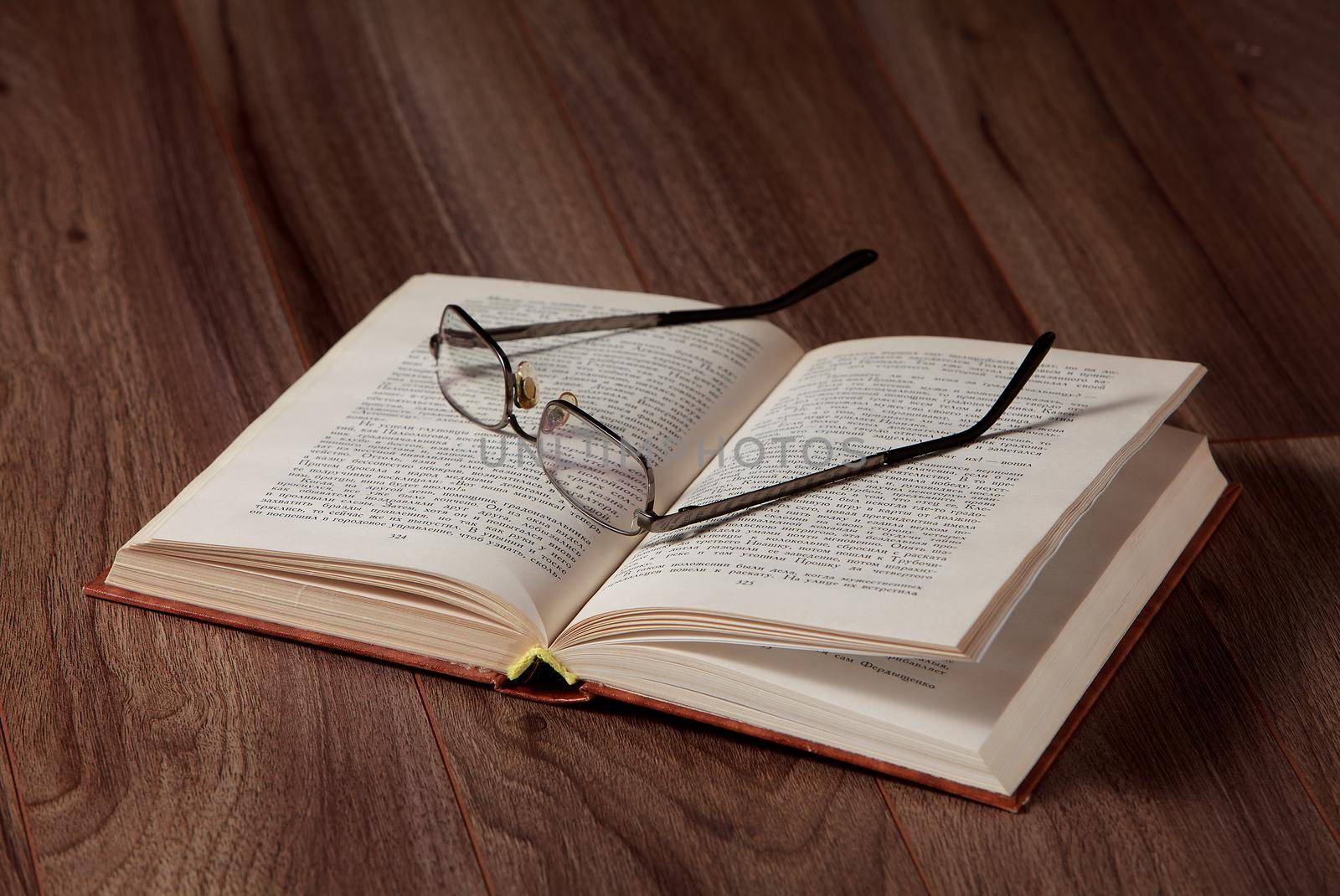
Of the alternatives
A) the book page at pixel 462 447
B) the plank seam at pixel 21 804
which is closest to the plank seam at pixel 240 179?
the book page at pixel 462 447

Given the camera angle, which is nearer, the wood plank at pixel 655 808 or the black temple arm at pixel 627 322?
the wood plank at pixel 655 808

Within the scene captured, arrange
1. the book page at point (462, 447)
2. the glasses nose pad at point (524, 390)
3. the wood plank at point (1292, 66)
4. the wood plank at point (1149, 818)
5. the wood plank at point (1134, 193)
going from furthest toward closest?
the wood plank at point (1292, 66)
the wood plank at point (1134, 193)
the glasses nose pad at point (524, 390)
the book page at point (462, 447)
the wood plank at point (1149, 818)

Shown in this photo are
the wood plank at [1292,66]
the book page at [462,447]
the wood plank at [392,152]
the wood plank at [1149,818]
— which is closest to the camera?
the wood plank at [1149,818]

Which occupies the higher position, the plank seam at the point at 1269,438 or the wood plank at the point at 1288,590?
the plank seam at the point at 1269,438

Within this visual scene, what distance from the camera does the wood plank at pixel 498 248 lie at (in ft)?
2.15

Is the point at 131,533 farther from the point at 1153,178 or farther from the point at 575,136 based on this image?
the point at 1153,178

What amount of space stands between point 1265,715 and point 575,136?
95cm

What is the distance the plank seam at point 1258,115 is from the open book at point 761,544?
22.4 inches

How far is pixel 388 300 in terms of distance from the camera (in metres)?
1.04

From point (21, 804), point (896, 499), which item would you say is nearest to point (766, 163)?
point (896, 499)

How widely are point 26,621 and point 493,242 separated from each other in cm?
59

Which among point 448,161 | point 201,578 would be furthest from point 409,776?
point 448,161

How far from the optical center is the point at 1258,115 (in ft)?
4.49

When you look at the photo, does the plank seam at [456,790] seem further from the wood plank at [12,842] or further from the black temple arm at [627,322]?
the black temple arm at [627,322]
